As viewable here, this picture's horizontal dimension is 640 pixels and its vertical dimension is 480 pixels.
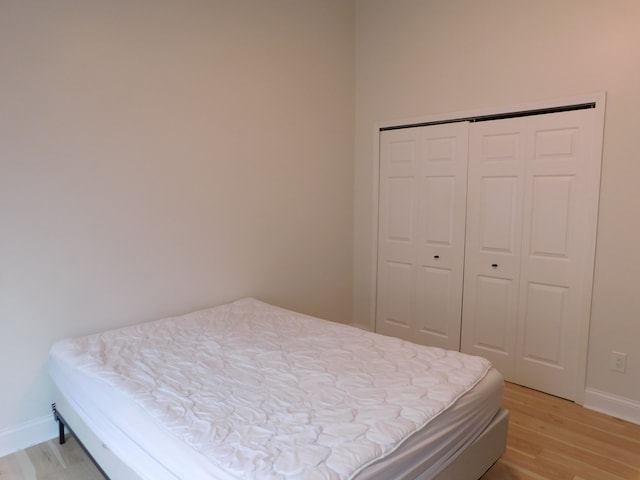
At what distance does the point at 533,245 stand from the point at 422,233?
87 centimetres

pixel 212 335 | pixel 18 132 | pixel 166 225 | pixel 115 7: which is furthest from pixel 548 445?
pixel 115 7

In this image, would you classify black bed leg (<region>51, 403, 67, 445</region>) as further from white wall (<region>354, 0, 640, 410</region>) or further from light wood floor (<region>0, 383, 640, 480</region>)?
white wall (<region>354, 0, 640, 410</region>)

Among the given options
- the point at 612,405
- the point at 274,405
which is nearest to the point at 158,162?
the point at 274,405

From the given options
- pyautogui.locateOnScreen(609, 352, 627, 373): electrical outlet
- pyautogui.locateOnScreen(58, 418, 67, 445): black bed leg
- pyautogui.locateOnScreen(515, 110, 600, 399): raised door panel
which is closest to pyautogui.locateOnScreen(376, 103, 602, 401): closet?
pyautogui.locateOnScreen(515, 110, 600, 399): raised door panel

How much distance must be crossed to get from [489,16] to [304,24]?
1.41 m

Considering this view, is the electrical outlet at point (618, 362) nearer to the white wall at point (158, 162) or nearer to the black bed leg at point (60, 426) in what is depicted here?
the white wall at point (158, 162)

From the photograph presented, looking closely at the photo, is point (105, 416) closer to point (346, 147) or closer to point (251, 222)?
point (251, 222)

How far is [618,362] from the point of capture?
103 inches

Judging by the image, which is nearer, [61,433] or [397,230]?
[61,433]

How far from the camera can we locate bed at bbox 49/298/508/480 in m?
1.34

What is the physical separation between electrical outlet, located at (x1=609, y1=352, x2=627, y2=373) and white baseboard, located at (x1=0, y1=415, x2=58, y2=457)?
11.0 feet

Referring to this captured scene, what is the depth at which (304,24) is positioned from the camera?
134 inches

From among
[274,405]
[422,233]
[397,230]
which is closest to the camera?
[274,405]

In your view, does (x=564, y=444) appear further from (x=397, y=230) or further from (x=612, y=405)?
(x=397, y=230)
